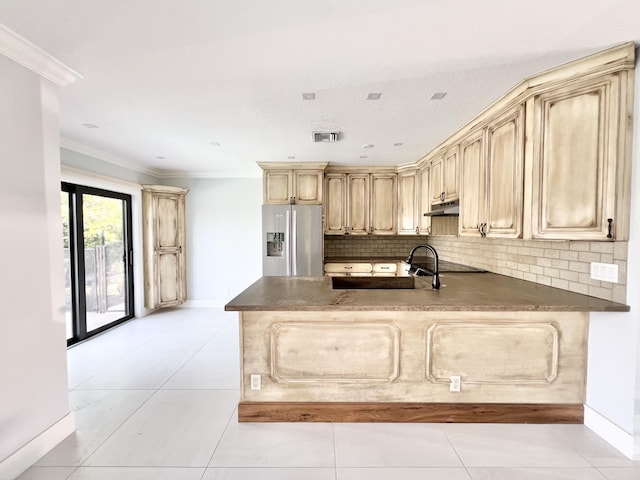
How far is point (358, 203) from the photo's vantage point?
15.3 ft

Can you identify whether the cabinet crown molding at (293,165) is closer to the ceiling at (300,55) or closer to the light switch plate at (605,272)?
the ceiling at (300,55)

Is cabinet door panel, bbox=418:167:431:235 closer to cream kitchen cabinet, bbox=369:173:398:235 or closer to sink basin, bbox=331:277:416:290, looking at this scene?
cream kitchen cabinet, bbox=369:173:398:235

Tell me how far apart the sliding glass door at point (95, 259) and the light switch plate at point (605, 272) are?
497 cm

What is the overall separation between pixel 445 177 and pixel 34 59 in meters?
3.55

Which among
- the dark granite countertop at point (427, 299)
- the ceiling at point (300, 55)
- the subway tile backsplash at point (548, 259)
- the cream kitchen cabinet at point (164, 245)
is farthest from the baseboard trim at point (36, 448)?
the subway tile backsplash at point (548, 259)

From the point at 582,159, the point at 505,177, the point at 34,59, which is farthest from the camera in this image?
the point at 505,177

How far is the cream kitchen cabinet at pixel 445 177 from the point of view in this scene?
10.5ft

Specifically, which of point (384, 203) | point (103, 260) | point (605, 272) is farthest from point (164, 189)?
point (605, 272)

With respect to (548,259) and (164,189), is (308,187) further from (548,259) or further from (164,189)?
(548,259)

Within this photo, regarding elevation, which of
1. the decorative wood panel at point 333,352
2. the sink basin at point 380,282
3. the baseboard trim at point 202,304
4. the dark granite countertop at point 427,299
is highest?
the dark granite countertop at point 427,299

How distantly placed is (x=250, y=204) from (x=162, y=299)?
6.87ft

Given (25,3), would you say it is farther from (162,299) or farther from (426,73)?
(162,299)

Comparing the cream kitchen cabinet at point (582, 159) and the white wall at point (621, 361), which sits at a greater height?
the cream kitchen cabinet at point (582, 159)

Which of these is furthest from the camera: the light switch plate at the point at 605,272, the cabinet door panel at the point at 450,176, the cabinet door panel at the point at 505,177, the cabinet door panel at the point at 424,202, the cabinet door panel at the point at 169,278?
the cabinet door panel at the point at 169,278
